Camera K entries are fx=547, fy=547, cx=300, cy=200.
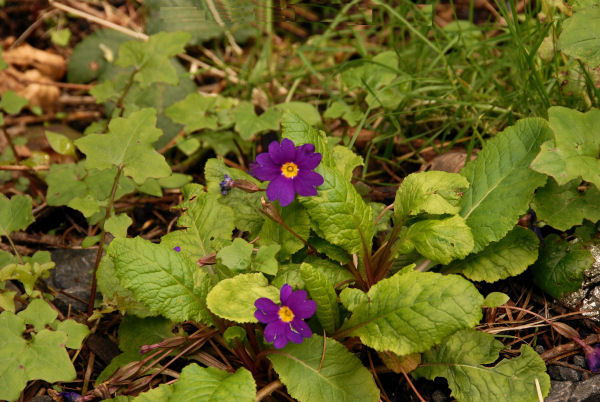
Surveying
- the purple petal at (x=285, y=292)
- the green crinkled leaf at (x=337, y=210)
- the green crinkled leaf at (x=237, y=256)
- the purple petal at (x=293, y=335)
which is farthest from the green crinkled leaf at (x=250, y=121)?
the purple petal at (x=293, y=335)

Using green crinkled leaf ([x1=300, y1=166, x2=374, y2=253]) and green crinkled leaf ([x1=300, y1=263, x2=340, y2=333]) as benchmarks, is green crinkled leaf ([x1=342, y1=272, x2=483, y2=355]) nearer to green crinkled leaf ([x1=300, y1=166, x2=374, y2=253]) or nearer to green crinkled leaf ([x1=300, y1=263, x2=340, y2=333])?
green crinkled leaf ([x1=300, y1=263, x2=340, y2=333])

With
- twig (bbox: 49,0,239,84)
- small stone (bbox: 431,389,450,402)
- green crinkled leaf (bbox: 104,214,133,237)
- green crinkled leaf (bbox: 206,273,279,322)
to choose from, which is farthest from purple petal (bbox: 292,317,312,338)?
twig (bbox: 49,0,239,84)

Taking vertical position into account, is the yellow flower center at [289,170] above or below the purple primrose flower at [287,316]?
above

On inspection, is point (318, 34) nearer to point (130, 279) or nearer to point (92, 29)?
point (92, 29)

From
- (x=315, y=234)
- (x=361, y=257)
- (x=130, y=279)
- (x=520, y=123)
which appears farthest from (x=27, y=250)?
(x=520, y=123)

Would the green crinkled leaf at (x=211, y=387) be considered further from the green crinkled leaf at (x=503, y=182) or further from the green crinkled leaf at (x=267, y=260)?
the green crinkled leaf at (x=503, y=182)

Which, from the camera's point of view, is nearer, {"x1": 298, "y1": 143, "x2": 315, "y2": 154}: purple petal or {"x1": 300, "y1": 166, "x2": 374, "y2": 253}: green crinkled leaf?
{"x1": 298, "y1": 143, "x2": 315, "y2": 154}: purple petal

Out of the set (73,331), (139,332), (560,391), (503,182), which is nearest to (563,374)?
(560,391)

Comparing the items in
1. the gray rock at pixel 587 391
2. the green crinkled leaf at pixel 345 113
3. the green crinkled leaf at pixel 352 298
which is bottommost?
the gray rock at pixel 587 391
